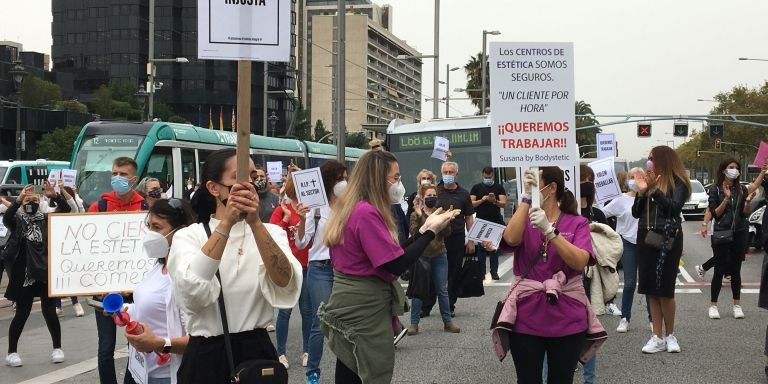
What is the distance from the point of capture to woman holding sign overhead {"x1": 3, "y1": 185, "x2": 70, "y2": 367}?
8359mm

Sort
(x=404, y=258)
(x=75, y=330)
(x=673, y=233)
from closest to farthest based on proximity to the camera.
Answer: (x=404, y=258) → (x=673, y=233) → (x=75, y=330)

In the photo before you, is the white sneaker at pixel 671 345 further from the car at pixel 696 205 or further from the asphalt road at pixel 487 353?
the car at pixel 696 205

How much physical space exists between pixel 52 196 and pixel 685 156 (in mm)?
113547

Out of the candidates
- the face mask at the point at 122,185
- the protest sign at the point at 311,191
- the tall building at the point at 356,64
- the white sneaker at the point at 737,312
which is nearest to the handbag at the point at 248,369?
the face mask at the point at 122,185

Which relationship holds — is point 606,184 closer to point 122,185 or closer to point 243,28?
point 122,185

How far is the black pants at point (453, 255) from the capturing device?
10.5 m

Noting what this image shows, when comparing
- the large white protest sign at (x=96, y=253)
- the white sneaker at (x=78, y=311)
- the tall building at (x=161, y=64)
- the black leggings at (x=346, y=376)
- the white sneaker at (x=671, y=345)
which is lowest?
the white sneaker at (x=78, y=311)

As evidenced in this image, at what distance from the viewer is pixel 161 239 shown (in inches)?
167

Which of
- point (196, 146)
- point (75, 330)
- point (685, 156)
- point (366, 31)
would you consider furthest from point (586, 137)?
point (75, 330)

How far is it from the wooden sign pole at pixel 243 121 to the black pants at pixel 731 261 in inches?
316

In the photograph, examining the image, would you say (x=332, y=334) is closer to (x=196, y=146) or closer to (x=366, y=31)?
(x=196, y=146)

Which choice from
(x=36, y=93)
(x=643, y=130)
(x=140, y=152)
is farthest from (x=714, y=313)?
(x=36, y=93)

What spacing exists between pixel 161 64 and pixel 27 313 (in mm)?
93925

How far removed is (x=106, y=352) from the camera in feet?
19.6
